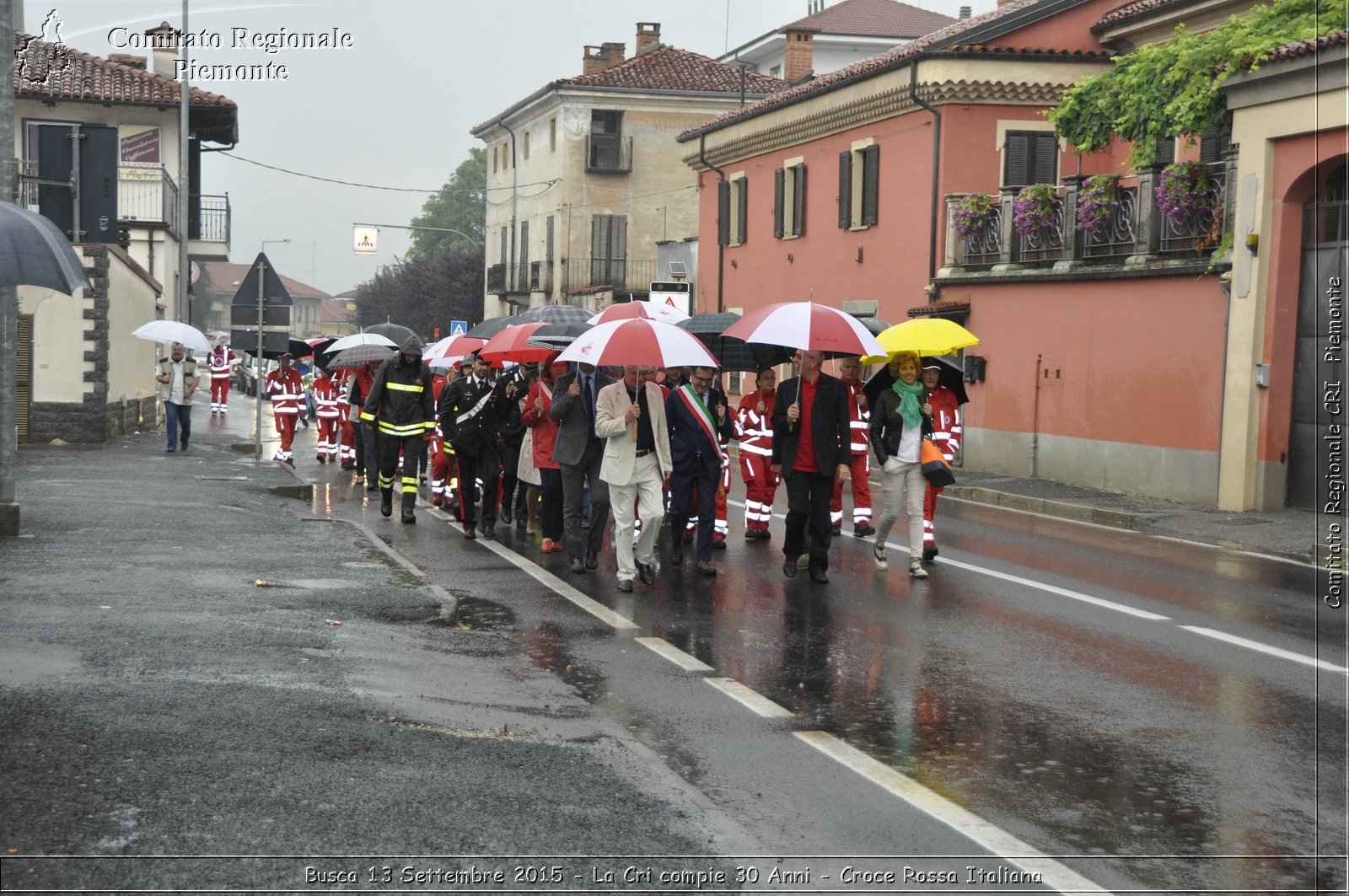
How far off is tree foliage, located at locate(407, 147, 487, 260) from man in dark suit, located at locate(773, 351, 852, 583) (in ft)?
344

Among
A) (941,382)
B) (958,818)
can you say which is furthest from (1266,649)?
(941,382)

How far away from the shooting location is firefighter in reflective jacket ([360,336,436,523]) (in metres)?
15.8

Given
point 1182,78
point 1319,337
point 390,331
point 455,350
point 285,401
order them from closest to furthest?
point 1319,337, point 455,350, point 1182,78, point 390,331, point 285,401

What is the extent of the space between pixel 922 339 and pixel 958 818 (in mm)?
7359

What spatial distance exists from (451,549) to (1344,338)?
10.4 metres

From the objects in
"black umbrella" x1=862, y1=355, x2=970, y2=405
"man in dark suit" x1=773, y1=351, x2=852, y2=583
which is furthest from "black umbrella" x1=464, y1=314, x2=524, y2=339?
"man in dark suit" x1=773, y1=351, x2=852, y2=583

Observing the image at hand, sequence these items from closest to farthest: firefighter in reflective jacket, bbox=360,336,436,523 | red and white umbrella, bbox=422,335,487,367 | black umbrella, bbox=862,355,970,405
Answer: black umbrella, bbox=862,355,970,405 → firefighter in reflective jacket, bbox=360,336,436,523 → red and white umbrella, bbox=422,335,487,367

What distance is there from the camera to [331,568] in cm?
1186

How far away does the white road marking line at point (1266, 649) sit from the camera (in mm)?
8781

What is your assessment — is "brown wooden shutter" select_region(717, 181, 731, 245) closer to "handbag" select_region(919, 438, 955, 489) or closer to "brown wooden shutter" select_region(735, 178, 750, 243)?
"brown wooden shutter" select_region(735, 178, 750, 243)

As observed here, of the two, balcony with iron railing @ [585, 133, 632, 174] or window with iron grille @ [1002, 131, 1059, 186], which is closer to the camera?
window with iron grille @ [1002, 131, 1059, 186]

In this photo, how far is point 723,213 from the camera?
134ft

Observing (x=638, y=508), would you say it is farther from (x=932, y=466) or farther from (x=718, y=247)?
(x=718, y=247)

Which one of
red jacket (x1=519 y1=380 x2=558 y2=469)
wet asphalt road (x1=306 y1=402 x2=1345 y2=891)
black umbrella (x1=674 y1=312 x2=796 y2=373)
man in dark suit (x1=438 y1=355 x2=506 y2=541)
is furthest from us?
black umbrella (x1=674 y1=312 x2=796 y2=373)
